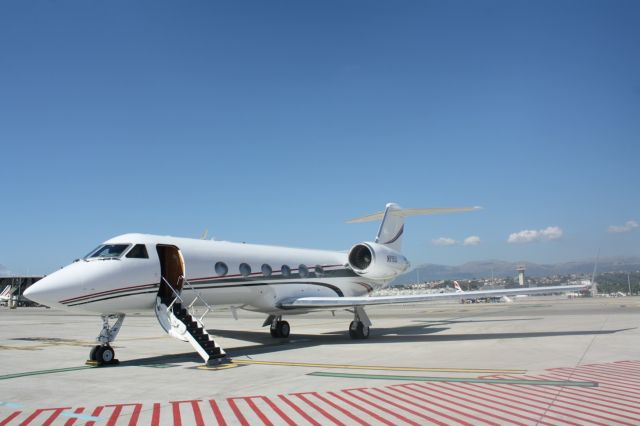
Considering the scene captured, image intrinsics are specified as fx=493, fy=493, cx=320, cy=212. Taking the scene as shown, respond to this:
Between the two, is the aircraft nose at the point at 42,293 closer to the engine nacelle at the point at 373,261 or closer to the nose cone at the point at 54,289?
the nose cone at the point at 54,289

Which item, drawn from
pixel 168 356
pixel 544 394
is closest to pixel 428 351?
pixel 544 394

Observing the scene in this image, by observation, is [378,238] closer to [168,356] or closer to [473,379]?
[168,356]

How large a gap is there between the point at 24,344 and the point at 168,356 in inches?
286

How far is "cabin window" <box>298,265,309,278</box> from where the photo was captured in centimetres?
1819

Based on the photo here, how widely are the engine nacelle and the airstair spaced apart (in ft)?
25.0

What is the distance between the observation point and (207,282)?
46.6 ft

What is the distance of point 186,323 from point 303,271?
659 centimetres

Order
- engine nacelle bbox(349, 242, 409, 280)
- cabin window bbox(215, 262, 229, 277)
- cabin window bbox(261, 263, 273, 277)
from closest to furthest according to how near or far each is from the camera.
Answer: cabin window bbox(215, 262, 229, 277)
cabin window bbox(261, 263, 273, 277)
engine nacelle bbox(349, 242, 409, 280)

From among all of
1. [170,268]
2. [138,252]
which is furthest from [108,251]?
[170,268]

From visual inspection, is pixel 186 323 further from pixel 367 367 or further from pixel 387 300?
pixel 387 300

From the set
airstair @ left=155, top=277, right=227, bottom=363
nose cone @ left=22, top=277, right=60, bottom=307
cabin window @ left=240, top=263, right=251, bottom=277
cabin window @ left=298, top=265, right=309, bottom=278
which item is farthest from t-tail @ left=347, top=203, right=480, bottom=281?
nose cone @ left=22, top=277, right=60, bottom=307

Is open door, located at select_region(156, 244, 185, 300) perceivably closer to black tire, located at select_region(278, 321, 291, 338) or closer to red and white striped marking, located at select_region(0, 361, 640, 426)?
black tire, located at select_region(278, 321, 291, 338)

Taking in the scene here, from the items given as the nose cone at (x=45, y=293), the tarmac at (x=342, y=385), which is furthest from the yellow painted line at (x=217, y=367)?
the nose cone at (x=45, y=293)

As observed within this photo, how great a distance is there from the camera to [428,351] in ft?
43.5
